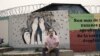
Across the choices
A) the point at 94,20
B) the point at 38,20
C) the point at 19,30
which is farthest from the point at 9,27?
the point at 94,20

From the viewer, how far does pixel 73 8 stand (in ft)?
69.6

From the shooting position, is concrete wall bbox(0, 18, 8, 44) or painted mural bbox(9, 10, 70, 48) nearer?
painted mural bbox(9, 10, 70, 48)

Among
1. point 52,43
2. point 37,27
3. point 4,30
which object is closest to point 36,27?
point 37,27

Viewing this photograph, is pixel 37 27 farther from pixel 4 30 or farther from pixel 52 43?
pixel 52 43

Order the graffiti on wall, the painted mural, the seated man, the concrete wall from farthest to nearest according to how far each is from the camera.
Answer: the concrete wall
the graffiti on wall
the painted mural
the seated man

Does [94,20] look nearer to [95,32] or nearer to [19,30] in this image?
[95,32]

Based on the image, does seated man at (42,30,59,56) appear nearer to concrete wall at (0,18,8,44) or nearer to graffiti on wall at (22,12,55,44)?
graffiti on wall at (22,12,55,44)

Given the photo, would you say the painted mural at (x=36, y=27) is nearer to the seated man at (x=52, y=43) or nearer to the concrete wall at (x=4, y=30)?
the concrete wall at (x=4, y=30)

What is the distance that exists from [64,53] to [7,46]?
5.46m

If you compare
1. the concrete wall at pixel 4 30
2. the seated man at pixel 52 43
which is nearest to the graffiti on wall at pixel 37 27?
the concrete wall at pixel 4 30

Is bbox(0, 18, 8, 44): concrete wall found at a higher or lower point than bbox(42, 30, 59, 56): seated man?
higher

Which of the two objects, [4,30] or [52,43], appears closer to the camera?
[52,43]

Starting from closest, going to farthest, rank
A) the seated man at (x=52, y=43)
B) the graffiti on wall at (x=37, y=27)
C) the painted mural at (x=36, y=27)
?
1. the seated man at (x=52, y=43)
2. the painted mural at (x=36, y=27)
3. the graffiti on wall at (x=37, y=27)

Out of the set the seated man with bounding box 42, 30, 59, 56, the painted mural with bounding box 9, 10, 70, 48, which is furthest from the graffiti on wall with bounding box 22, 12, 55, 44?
the seated man with bounding box 42, 30, 59, 56
